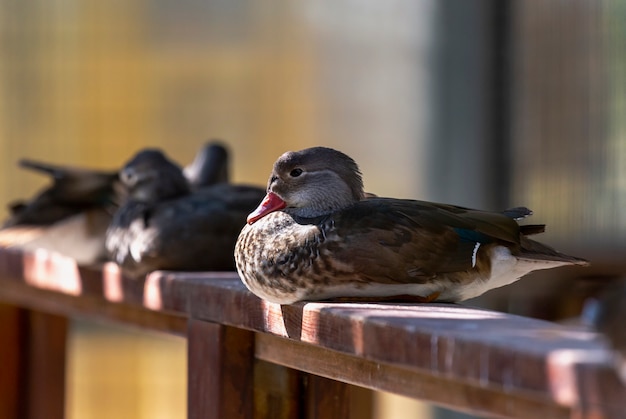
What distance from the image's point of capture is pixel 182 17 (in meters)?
6.12

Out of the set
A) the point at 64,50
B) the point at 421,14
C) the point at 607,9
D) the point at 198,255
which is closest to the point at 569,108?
the point at 607,9

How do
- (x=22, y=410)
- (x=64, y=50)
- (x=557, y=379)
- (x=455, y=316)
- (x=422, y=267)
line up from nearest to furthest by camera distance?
(x=557, y=379) < (x=455, y=316) < (x=422, y=267) < (x=22, y=410) < (x=64, y=50)

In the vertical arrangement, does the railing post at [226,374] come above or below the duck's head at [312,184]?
below

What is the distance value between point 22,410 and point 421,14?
2.24 metres

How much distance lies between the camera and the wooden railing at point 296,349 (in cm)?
143

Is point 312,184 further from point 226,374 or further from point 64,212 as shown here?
point 64,212

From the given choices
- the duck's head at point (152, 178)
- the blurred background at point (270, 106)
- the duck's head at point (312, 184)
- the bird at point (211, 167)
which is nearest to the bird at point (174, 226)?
the duck's head at point (152, 178)

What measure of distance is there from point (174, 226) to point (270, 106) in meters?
2.97

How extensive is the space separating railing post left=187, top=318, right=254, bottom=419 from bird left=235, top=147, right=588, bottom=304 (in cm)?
16

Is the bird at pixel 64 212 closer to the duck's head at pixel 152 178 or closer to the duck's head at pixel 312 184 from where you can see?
the duck's head at pixel 152 178

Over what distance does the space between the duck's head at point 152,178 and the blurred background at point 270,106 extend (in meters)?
1.31

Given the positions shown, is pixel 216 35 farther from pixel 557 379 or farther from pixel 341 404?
pixel 557 379

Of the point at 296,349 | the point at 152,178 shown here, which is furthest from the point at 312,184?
the point at 152,178

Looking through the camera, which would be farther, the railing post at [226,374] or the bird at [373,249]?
the railing post at [226,374]
